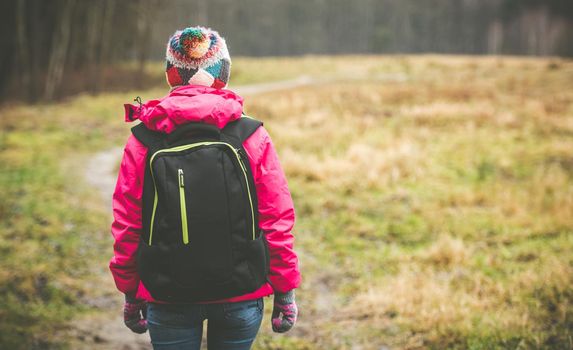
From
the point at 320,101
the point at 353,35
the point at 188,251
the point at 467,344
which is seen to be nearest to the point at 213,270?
the point at 188,251

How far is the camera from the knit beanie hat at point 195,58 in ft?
6.58

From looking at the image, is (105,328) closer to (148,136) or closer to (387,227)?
(148,136)

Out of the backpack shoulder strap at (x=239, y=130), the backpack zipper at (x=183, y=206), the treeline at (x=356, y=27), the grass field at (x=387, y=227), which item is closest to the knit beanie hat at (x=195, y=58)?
the backpack shoulder strap at (x=239, y=130)

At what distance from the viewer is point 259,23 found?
8344 centimetres

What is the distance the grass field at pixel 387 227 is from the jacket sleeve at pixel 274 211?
223cm

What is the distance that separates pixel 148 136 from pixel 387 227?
213 inches

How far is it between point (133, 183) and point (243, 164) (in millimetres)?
447

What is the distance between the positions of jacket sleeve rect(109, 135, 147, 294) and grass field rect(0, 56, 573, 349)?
231cm

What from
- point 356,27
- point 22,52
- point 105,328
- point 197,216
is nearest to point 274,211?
point 197,216

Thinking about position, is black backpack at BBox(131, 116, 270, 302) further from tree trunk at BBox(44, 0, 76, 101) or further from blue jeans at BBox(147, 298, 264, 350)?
tree trunk at BBox(44, 0, 76, 101)

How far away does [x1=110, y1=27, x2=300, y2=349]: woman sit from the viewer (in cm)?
196

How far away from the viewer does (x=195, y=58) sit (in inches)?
79.4

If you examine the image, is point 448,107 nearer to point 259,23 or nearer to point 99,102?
point 99,102

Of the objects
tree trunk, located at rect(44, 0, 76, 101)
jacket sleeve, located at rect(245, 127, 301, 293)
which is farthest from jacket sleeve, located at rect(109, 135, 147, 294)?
tree trunk, located at rect(44, 0, 76, 101)
